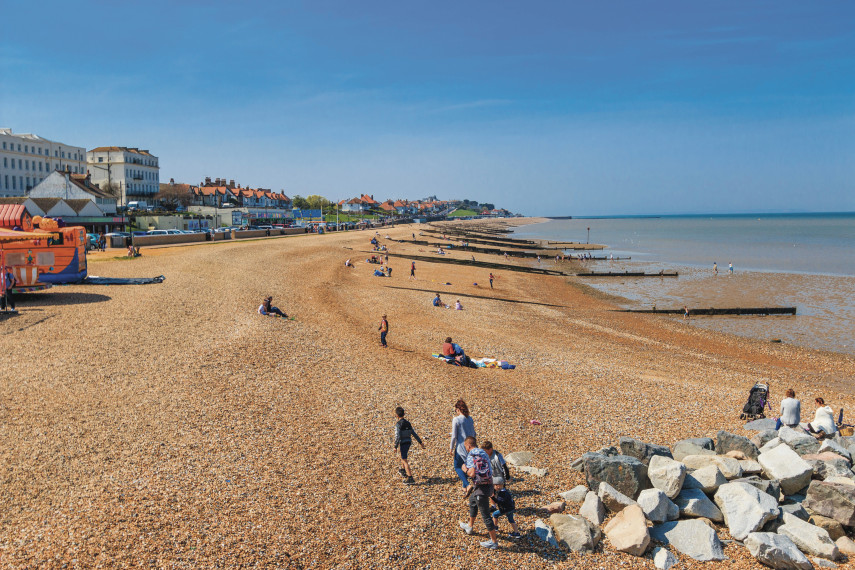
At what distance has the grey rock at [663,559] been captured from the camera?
25.0 ft

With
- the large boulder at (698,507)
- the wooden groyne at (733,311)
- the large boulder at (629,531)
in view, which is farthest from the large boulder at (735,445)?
the wooden groyne at (733,311)

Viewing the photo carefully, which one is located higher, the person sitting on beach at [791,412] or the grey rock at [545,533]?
the person sitting on beach at [791,412]

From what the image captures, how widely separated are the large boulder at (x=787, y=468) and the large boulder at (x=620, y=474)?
2517 millimetres

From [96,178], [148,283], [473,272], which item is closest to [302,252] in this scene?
[473,272]

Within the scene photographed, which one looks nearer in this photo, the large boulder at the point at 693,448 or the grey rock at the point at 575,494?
the grey rock at the point at 575,494

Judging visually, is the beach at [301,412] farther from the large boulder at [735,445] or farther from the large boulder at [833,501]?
the large boulder at [833,501]

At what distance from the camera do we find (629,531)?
26.2ft

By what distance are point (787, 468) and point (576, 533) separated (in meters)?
4.56

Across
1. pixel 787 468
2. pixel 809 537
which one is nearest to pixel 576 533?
pixel 809 537

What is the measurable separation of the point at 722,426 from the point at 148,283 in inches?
994

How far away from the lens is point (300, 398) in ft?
42.6

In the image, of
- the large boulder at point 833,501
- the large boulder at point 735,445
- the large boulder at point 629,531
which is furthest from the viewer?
the large boulder at point 735,445

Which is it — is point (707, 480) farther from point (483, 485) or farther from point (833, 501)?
point (483, 485)

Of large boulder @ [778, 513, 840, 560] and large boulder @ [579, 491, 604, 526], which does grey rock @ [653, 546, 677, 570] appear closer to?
large boulder @ [579, 491, 604, 526]
